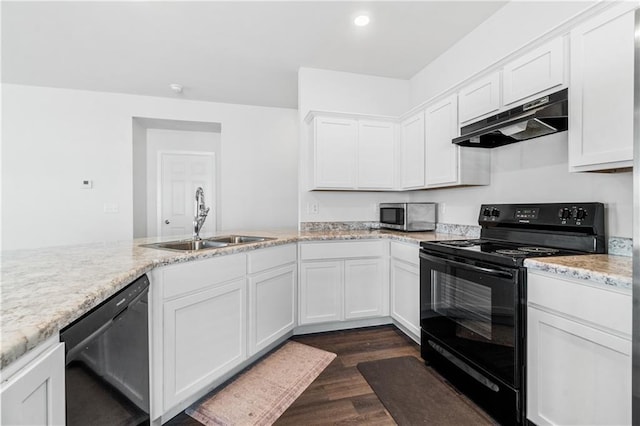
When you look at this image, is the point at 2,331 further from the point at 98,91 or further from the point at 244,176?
the point at 98,91

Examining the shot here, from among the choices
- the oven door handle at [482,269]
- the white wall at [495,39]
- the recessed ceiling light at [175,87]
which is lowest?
the oven door handle at [482,269]

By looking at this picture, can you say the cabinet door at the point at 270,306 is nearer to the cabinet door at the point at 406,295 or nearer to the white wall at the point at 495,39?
the cabinet door at the point at 406,295

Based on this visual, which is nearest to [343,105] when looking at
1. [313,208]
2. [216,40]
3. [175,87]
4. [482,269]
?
[313,208]

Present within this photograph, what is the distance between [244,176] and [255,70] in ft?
5.20

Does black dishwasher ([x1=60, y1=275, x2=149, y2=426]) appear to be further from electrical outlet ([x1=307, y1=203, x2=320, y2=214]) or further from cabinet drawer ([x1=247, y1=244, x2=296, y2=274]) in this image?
electrical outlet ([x1=307, y1=203, x2=320, y2=214])

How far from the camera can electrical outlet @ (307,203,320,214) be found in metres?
3.25

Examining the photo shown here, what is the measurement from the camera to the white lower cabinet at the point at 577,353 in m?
1.07

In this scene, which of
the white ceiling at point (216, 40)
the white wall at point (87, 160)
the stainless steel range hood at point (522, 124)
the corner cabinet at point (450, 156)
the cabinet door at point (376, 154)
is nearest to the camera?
the stainless steel range hood at point (522, 124)

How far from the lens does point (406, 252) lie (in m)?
2.44

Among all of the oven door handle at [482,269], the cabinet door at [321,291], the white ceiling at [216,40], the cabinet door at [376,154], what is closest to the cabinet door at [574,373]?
the oven door handle at [482,269]

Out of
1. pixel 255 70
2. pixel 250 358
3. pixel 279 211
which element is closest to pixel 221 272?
pixel 250 358

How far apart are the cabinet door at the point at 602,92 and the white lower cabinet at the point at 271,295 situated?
6.41ft

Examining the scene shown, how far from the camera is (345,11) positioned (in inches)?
89.0

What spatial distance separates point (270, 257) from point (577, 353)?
1.80 m
